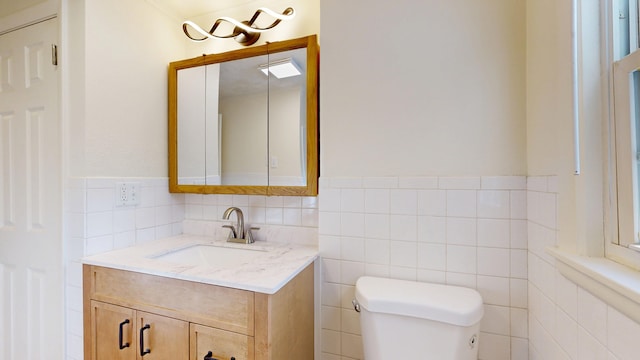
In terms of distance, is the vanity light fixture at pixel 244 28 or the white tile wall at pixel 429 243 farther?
the vanity light fixture at pixel 244 28

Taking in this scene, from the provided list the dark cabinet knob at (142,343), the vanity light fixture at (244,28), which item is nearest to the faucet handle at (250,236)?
the dark cabinet knob at (142,343)

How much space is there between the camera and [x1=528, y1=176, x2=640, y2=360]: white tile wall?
0.55m

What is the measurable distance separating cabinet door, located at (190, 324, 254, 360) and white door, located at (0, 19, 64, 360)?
824 mm

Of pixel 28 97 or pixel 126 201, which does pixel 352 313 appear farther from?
pixel 28 97

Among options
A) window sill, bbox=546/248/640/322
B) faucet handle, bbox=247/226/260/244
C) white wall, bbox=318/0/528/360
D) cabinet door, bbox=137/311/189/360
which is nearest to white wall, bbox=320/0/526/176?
white wall, bbox=318/0/528/360

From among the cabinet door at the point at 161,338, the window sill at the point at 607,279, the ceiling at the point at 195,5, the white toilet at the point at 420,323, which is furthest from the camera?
the ceiling at the point at 195,5

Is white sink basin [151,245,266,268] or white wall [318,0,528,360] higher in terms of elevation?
white wall [318,0,528,360]

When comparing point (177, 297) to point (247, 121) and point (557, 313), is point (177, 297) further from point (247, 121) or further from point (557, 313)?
point (557, 313)

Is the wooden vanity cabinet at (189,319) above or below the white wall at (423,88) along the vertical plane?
below

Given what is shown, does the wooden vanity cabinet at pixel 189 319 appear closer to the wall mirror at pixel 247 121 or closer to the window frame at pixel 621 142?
the wall mirror at pixel 247 121

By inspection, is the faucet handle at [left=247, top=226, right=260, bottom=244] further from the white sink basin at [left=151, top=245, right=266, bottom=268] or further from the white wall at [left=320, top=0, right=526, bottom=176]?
the white wall at [left=320, top=0, right=526, bottom=176]

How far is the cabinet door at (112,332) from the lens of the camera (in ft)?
3.58

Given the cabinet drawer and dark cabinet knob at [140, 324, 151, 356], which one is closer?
the cabinet drawer

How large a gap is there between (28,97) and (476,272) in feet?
7.37
